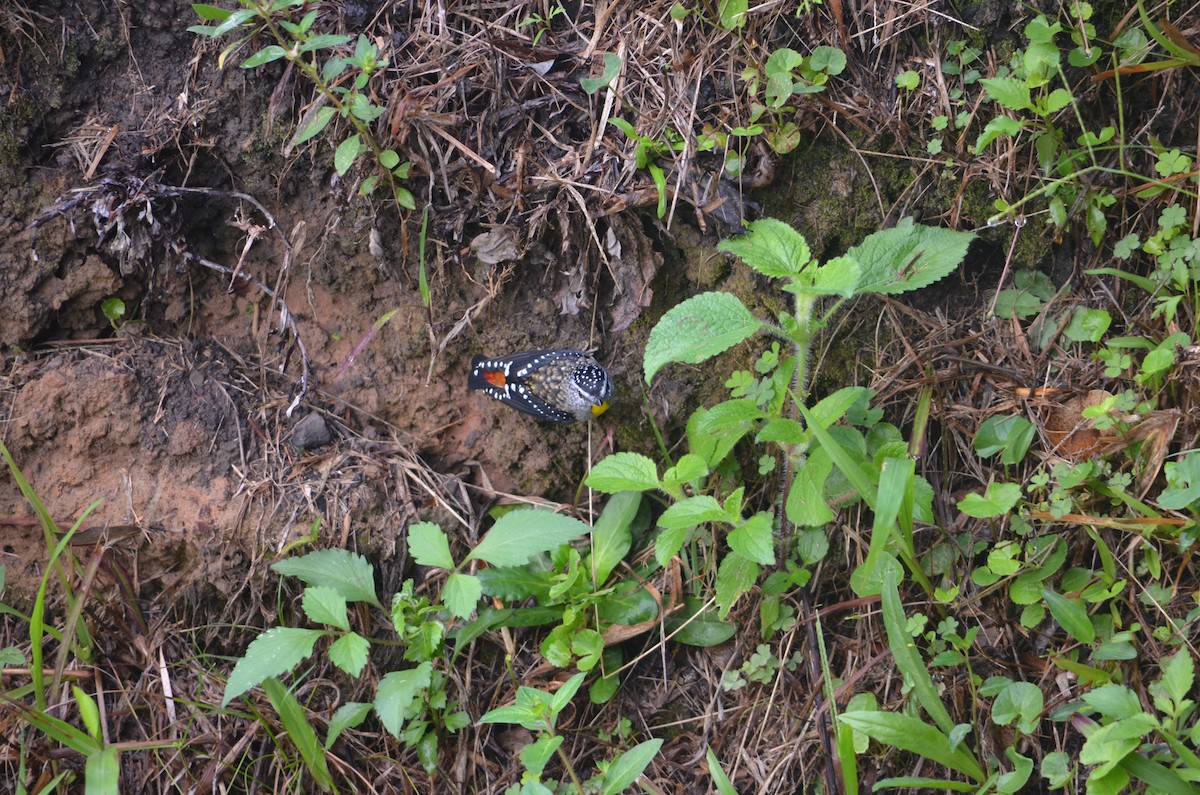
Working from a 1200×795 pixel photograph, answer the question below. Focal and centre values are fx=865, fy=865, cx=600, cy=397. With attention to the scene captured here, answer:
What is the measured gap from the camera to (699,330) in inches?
97.1

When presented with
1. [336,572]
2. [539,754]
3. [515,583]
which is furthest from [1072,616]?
[336,572]

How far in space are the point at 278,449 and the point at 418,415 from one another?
0.54 metres

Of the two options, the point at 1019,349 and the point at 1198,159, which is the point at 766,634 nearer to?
the point at 1019,349

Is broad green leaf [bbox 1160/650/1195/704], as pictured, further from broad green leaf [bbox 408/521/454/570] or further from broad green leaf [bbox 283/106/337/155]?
broad green leaf [bbox 283/106/337/155]

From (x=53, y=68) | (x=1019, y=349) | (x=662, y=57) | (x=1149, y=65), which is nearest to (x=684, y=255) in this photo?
(x=662, y=57)

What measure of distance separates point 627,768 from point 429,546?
96 cm

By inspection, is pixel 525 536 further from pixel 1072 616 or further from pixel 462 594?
pixel 1072 616

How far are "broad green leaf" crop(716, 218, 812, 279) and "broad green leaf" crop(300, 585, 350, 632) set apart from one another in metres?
1.69

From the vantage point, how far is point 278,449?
328 centimetres

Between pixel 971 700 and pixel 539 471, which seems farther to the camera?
pixel 539 471

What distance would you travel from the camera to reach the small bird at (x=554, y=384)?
3150 millimetres

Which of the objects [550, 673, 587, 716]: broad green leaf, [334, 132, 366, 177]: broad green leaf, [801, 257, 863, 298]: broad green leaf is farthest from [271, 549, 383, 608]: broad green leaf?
[801, 257, 863, 298]: broad green leaf

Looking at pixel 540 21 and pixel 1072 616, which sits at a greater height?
pixel 540 21

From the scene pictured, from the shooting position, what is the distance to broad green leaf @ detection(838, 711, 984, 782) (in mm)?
2445
